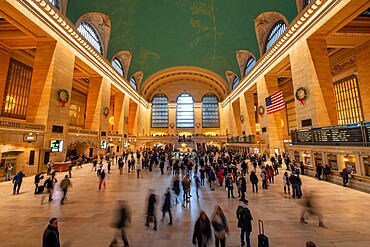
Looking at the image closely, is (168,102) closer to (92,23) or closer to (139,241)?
(92,23)

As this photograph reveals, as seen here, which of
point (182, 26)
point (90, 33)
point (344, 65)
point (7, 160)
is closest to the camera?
point (7, 160)

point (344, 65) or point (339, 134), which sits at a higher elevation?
point (344, 65)

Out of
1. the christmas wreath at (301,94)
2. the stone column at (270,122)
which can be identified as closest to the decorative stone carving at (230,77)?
the stone column at (270,122)

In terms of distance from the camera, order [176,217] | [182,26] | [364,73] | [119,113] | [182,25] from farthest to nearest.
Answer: [119,113] → [182,26] → [182,25] → [364,73] → [176,217]

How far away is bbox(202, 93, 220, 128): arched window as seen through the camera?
1742 inches

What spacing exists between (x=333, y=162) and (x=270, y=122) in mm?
10296

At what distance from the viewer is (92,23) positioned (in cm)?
1944

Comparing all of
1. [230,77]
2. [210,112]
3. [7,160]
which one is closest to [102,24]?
[7,160]

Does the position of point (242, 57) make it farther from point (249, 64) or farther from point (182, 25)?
point (182, 25)

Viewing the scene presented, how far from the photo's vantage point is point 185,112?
44438mm

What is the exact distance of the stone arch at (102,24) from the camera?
18.5 metres

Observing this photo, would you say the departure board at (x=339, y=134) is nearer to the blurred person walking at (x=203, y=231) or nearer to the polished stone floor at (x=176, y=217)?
→ the polished stone floor at (x=176, y=217)

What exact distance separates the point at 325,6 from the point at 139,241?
643 inches

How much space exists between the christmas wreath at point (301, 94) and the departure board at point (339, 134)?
3518 millimetres
